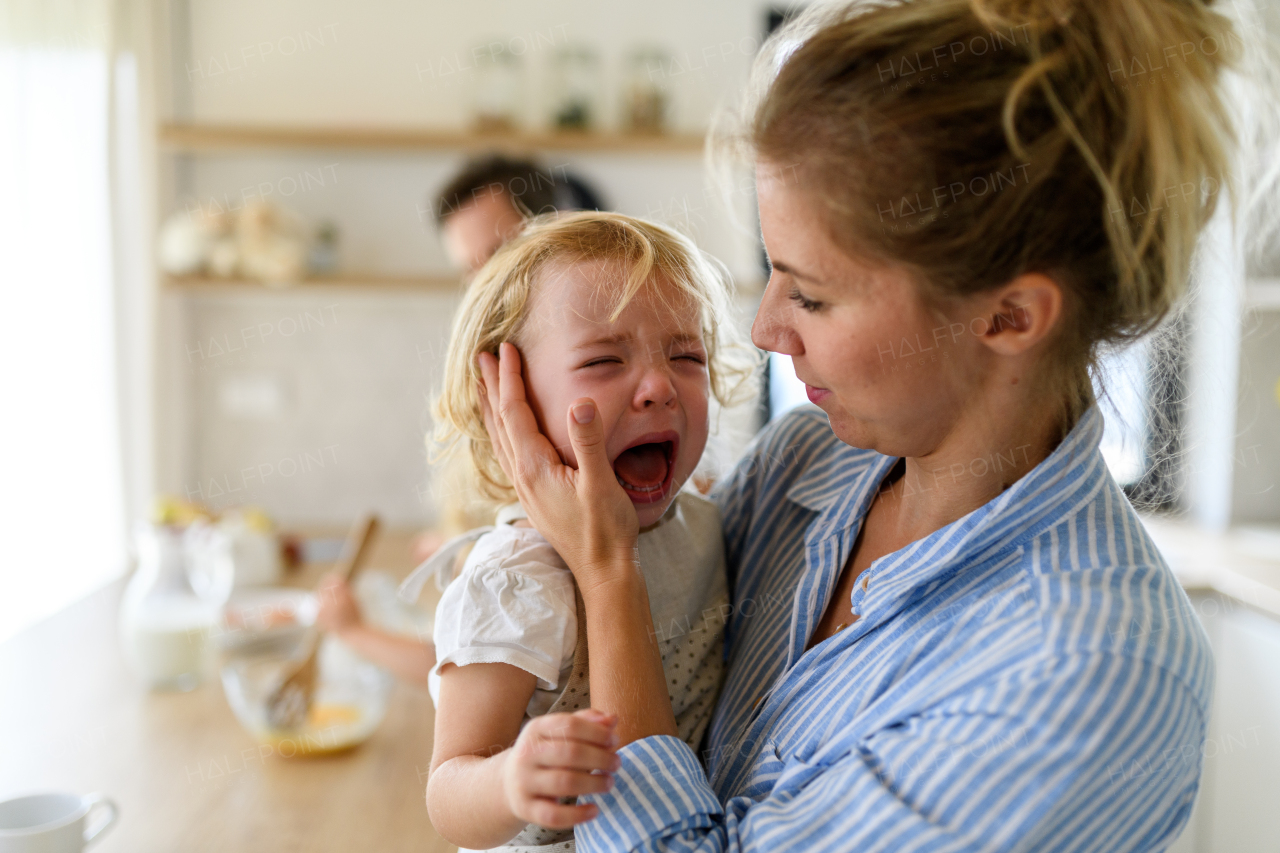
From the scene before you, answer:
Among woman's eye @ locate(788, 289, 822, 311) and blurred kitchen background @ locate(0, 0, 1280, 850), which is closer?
woman's eye @ locate(788, 289, 822, 311)

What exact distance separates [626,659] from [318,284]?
2.55 m

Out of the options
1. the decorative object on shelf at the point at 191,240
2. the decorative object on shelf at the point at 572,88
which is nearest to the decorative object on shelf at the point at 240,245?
the decorative object on shelf at the point at 191,240

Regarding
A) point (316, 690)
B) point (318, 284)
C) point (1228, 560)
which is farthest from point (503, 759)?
point (318, 284)

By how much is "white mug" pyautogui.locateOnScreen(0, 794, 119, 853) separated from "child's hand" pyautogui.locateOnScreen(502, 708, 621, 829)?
26.9 inches

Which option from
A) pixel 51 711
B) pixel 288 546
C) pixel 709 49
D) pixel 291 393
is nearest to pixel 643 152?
pixel 709 49

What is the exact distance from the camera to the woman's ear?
2.39 feet

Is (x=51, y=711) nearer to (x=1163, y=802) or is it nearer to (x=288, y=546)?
(x=288, y=546)

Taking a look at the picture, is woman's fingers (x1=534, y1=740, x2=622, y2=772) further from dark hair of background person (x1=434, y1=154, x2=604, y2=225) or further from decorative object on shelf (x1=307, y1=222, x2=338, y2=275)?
decorative object on shelf (x1=307, y1=222, x2=338, y2=275)

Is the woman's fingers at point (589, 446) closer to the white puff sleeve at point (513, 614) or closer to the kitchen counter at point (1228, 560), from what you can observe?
the white puff sleeve at point (513, 614)

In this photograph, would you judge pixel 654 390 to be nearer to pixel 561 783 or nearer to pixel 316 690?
pixel 561 783

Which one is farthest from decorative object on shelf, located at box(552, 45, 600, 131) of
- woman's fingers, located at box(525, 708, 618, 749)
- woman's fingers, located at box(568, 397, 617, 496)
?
woman's fingers, located at box(525, 708, 618, 749)

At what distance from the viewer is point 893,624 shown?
2.69ft

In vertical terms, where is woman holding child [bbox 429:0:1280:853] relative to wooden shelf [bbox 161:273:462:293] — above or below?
below

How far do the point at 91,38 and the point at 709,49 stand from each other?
6.22ft
